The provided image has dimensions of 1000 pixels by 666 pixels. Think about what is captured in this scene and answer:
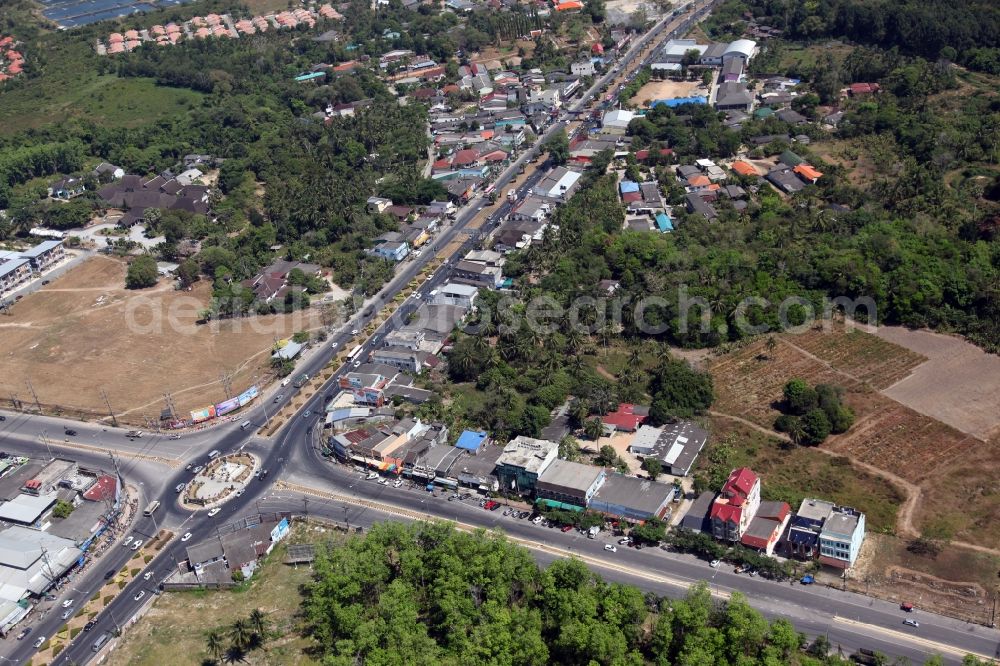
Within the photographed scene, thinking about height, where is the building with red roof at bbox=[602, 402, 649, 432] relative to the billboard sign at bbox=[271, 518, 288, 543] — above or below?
above

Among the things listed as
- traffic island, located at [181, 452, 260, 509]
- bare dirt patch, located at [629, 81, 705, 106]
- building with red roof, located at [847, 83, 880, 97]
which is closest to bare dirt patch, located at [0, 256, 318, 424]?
traffic island, located at [181, 452, 260, 509]

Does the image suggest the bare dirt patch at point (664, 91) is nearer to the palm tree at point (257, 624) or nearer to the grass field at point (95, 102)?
the grass field at point (95, 102)

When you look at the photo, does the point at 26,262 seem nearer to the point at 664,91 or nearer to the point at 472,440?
the point at 472,440

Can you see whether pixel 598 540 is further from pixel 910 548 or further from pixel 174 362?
pixel 174 362

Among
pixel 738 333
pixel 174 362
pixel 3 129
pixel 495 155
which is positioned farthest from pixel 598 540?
pixel 3 129

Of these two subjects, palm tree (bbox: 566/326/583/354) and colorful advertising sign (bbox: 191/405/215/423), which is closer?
colorful advertising sign (bbox: 191/405/215/423)

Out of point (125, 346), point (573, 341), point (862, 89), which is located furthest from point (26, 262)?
point (862, 89)

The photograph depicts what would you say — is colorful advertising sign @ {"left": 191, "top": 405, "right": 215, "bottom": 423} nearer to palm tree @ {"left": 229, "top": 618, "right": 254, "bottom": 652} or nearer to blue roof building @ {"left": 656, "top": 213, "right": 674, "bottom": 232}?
palm tree @ {"left": 229, "top": 618, "right": 254, "bottom": 652}
